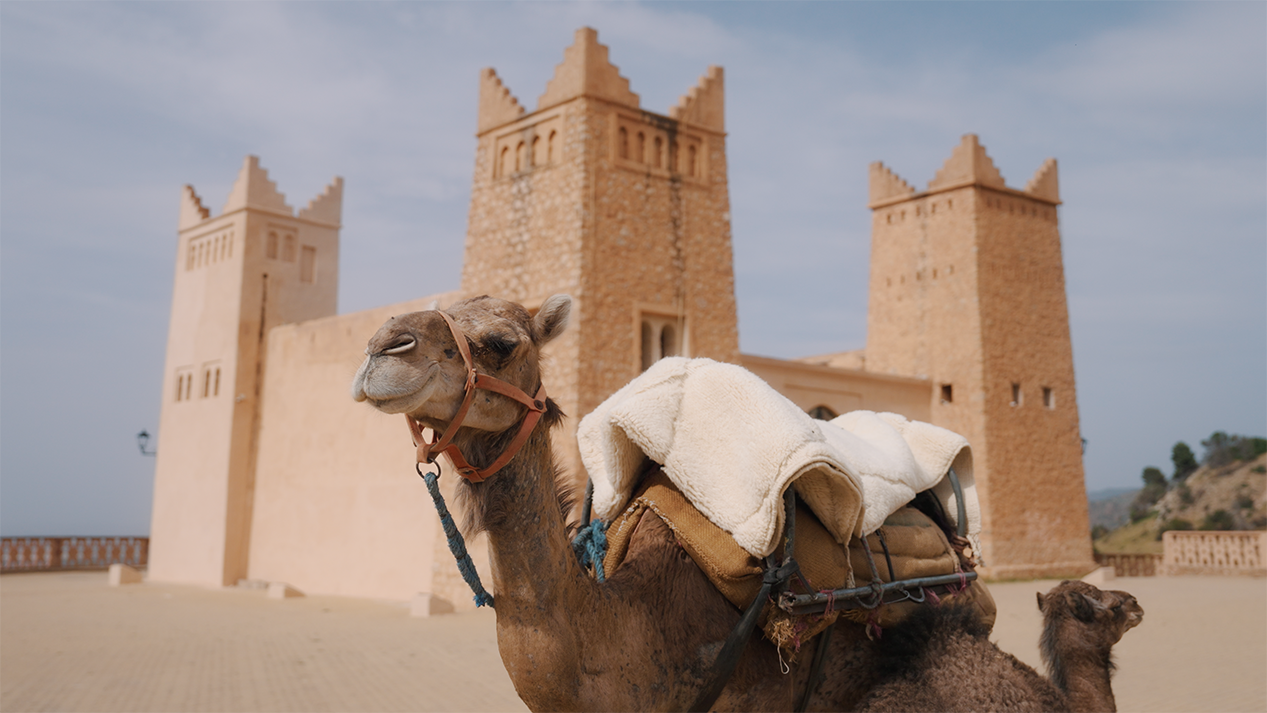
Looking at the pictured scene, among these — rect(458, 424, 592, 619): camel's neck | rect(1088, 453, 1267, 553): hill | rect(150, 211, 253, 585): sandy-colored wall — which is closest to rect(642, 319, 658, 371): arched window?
rect(150, 211, 253, 585): sandy-colored wall

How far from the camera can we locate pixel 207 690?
29.0 ft

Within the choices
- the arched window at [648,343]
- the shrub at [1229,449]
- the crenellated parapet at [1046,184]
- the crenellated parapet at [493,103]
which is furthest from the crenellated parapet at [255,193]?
the shrub at [1229,449]

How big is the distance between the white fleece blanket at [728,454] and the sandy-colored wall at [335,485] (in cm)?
1142

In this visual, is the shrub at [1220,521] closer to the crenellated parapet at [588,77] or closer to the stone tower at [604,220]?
the stone tower at [604,220]

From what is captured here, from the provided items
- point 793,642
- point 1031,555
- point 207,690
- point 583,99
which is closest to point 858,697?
point 793,642

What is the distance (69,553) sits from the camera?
24328mm

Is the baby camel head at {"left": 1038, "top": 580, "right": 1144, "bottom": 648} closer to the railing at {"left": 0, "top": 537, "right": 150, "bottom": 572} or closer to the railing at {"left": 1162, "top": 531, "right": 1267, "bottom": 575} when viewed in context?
the railing at {"left": 1162, "top": 531, "right": 1267, "bottom": 575}

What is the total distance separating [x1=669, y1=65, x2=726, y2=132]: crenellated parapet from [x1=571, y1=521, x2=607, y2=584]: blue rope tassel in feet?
39.5

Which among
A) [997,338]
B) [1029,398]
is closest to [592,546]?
[997,338]

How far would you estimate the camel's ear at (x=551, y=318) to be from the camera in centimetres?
271

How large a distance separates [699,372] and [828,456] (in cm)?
57

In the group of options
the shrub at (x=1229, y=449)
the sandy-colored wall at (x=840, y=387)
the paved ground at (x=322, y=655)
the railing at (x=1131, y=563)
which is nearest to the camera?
the paved ground at (x=322, y=655)

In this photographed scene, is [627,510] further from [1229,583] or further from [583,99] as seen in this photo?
[1229,583]

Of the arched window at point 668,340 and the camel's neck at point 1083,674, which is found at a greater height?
the arched window at point 668,340
